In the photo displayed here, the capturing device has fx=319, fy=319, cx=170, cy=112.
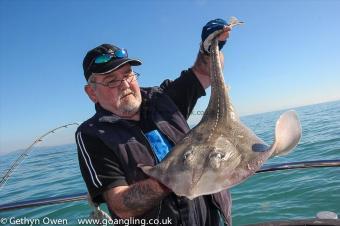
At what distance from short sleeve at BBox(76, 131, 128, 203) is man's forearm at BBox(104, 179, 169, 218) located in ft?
0.35

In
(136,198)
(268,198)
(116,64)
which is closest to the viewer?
(136,198)

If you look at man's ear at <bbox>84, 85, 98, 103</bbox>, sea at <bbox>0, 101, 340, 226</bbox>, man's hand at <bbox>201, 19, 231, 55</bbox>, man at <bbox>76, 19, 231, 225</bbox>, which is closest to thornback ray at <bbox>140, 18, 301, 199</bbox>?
man at <bbox>76, 19, 231, 225</bbox>

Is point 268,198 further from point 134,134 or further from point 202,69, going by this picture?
point 134,134

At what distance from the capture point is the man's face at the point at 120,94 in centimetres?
352

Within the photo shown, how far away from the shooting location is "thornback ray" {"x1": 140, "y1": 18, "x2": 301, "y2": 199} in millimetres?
2350

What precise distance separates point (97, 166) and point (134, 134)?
0.50 m

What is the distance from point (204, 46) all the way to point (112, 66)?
1.03 meters

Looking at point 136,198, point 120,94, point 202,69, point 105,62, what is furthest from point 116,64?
point 136,198

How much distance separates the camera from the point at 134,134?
11.0 feet

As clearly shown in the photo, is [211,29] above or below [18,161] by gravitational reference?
above

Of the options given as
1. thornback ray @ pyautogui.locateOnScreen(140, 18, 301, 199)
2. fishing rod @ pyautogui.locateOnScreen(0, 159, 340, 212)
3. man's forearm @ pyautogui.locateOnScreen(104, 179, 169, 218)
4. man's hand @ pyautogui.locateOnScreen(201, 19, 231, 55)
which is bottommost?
fishing rod @ pyautogui.locateOnScreen(0, 159, 340, 212)

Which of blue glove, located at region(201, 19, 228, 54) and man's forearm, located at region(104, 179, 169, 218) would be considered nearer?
man's forearm, located at region(104, 179, 169, 218)

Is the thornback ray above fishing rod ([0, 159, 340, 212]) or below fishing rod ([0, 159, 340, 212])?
above

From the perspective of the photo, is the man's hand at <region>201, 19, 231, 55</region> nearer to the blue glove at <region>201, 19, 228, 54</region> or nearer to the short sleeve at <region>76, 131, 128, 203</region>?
the blue glove at <region>201, 19, 228, 54</region>
